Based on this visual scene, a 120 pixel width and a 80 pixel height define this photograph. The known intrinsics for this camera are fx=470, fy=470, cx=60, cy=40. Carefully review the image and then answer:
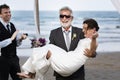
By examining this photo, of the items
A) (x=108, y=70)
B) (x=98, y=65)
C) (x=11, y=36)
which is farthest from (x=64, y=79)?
(x=98, y=65)

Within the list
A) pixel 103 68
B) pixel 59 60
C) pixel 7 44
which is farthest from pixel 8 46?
pixel 103 68

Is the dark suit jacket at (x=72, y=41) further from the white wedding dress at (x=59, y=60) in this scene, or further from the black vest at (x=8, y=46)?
the black vest at (x=8, y=46)

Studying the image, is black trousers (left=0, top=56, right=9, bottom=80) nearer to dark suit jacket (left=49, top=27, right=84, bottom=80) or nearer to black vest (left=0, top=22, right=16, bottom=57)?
black vest (left=0, top=22, right=16, bottom=57)

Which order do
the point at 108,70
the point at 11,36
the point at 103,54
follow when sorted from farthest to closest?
the point at 103,54
the point at 108,70
the point at 11,36

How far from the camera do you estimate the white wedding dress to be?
435 centimetres

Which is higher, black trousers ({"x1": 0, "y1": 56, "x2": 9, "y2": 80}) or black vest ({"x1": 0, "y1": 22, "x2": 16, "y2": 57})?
black vest ({"x1": 0, "y1": 22, "x2": 16, "y2": 57})

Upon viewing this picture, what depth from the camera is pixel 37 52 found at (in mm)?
4375

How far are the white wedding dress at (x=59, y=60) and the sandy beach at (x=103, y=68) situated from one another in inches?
187

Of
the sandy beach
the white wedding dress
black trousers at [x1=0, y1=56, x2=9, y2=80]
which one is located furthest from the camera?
the sandy beach

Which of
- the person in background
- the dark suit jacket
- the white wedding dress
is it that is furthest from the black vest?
the white wedding dress

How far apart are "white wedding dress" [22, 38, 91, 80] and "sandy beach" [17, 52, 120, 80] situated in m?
4.75

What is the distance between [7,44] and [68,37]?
1113 millimetres

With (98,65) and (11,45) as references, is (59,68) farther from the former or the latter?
(98,65)

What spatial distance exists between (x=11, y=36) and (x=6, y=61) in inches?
12.8
